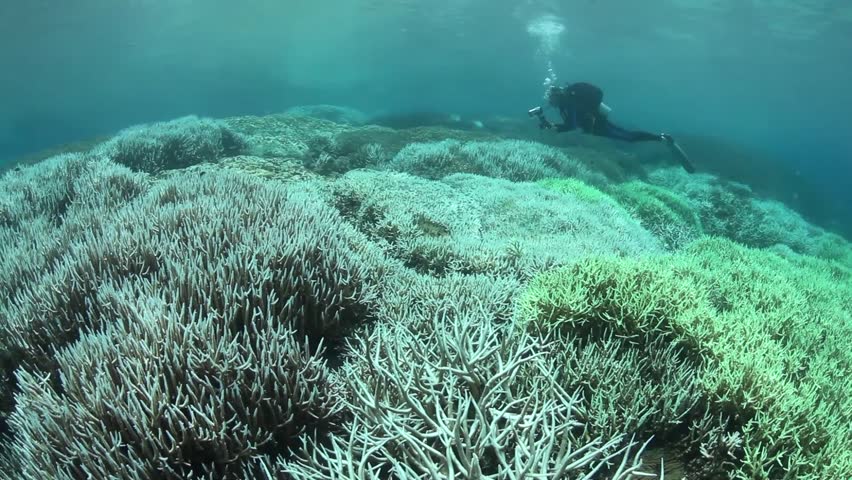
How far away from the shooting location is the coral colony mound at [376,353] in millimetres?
2174

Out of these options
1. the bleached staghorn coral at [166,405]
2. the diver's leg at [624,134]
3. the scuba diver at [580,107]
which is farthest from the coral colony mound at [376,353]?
the diver's leg at [624,134]

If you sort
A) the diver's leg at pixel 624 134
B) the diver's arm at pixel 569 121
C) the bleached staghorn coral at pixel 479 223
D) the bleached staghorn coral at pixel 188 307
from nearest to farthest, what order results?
the bleached staghorn coral at pixel 188 307
the bleached staghorn coral at pixel 479 223
the diver's arm at pixel 569 121
the diver's leg at pixel 624 134

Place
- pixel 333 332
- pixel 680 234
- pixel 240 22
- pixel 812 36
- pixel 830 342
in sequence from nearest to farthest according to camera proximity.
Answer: pixel 333 332 → pixel 830 342 → pixel 680 234 → pixel 812 36 → pixel 240 22

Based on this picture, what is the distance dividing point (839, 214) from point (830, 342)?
32.9m

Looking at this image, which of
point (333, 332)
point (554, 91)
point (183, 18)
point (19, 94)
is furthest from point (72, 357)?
point (19, 94)

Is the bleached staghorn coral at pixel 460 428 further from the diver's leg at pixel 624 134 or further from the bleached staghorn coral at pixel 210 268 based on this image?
the diver's leg at pixel 624 134

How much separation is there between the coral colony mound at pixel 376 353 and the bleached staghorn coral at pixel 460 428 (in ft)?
0.06

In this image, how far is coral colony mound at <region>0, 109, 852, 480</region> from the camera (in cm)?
217

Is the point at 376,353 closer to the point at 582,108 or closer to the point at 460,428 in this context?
the point at 460,428

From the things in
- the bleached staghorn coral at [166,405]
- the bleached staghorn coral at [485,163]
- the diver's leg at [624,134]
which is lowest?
the bleached staghorn coral at [485,163]

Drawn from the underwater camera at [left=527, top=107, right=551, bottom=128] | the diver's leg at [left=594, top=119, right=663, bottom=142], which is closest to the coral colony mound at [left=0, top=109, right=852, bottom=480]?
the underwater camera at [left=527, top=107, right=551, bottom=128]

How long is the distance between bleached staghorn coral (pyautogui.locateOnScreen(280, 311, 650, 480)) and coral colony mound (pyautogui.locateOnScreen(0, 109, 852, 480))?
2 centimetres

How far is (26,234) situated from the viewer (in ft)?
18.2

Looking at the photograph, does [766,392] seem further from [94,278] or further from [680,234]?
[680,234]
